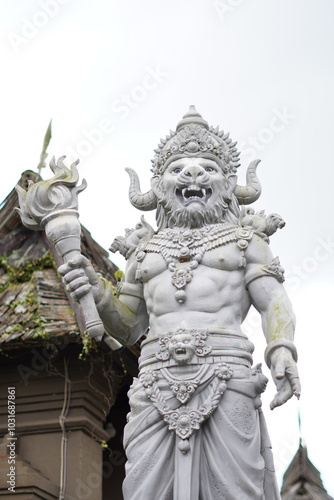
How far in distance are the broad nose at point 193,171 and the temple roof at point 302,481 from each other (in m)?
5.85

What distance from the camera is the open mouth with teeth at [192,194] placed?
6.72 metres

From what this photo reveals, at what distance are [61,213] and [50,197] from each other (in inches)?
6.7

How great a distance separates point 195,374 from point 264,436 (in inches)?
27.8

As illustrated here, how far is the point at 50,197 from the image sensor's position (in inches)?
255

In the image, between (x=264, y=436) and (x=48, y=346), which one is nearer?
(x=264, y=436)

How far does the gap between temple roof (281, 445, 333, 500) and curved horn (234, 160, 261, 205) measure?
5.41 metres

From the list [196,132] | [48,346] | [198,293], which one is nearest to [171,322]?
[198,293]

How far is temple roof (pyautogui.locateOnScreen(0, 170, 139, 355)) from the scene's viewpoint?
419 inches

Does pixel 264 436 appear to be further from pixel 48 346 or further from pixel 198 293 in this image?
pixel 48 346

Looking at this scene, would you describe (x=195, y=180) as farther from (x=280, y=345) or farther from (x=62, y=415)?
(x=62, y=415)

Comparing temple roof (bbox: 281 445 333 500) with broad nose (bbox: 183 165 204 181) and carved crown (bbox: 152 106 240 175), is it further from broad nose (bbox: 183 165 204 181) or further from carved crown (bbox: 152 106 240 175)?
broad nose (bbox: 183 165 204 181)

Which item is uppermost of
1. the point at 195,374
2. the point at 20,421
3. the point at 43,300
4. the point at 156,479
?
the point at 43,300

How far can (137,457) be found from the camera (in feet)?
20.0

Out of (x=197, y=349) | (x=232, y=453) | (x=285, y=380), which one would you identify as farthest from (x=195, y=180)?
(x=232, y=453)
